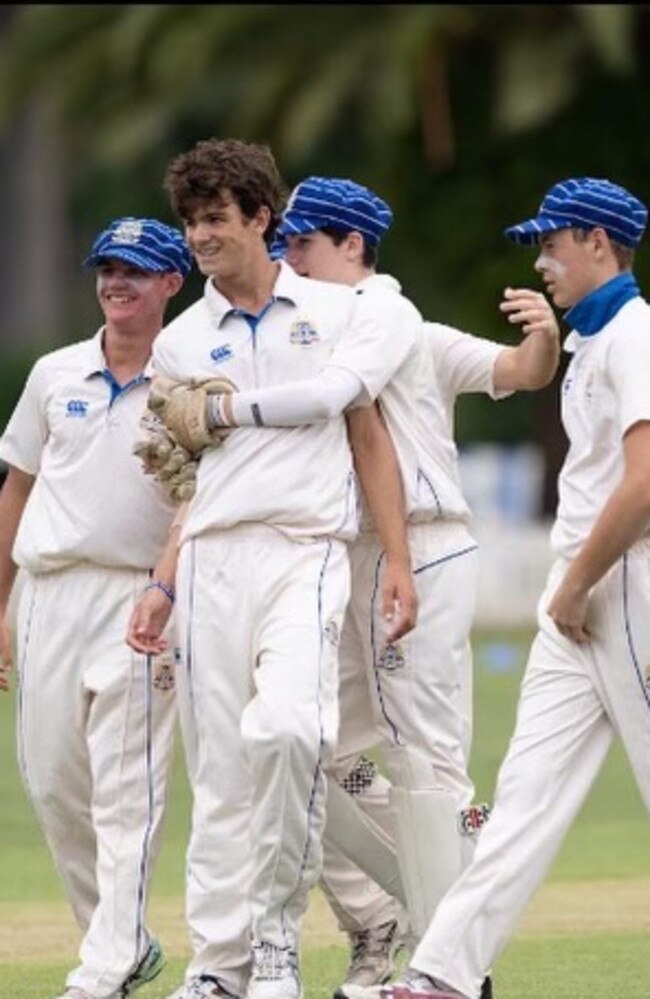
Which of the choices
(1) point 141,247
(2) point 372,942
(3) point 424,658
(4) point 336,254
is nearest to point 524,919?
(2) point 372,942

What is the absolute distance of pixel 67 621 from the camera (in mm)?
9461

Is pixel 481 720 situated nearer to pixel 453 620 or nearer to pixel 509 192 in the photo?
pixel 453 620

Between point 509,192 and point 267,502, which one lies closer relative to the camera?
point 267,502

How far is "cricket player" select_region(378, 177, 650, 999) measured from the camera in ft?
28.6

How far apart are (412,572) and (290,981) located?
1.25 metres

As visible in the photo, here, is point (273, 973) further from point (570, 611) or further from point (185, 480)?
point (185, 480)

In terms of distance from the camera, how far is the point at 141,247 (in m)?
9.49

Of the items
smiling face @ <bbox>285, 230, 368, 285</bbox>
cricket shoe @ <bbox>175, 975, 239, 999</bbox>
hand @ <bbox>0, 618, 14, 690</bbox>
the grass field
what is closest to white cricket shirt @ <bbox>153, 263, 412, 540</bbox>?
smiling face @ <bbox>285, 230, 368, 285</bbox>

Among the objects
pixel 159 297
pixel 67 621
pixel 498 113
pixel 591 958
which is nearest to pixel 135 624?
pixel 67 621

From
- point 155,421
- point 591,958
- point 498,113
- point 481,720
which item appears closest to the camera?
point 155,421

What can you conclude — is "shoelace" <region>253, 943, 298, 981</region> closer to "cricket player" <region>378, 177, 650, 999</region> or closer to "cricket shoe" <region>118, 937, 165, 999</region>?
"cricket player" <region>378, 177, 650, 999</region>

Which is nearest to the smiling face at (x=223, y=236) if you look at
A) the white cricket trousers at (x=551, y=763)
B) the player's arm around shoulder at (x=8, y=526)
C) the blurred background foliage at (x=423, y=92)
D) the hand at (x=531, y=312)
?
the hand at (x=531, y=312)

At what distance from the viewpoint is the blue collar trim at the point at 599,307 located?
8.80m

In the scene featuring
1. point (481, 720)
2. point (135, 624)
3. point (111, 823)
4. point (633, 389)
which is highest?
point (633, 389)
